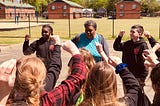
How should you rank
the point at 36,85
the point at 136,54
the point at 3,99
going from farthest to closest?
the point at 136,54 < the point at 36,85 < the point at 3,99

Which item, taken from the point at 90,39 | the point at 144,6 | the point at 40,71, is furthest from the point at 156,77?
the point at 144,6

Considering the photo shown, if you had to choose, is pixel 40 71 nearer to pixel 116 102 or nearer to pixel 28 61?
pixel 28 61

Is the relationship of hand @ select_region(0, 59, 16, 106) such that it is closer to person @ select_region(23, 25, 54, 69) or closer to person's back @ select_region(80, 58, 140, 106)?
person's back @ select_region(80, 58, 140, 106)

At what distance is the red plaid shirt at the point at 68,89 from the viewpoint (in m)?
2.95

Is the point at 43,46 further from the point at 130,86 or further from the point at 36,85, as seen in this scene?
the point at 36,85

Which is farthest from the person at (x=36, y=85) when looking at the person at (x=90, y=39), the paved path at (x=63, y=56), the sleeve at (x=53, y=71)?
the paved path at (x=63, y=56)

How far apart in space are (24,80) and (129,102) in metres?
1.02

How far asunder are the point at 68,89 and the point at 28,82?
74cm

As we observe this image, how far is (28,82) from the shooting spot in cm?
247

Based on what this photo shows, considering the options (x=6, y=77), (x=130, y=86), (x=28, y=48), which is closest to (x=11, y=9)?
(x=28, y=48)

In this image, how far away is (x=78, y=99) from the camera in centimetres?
354

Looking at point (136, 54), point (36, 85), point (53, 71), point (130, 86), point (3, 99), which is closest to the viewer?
point (3, 99)

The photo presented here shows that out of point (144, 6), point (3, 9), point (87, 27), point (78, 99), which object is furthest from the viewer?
point (144, 6)

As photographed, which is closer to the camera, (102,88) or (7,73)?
(7,73)
